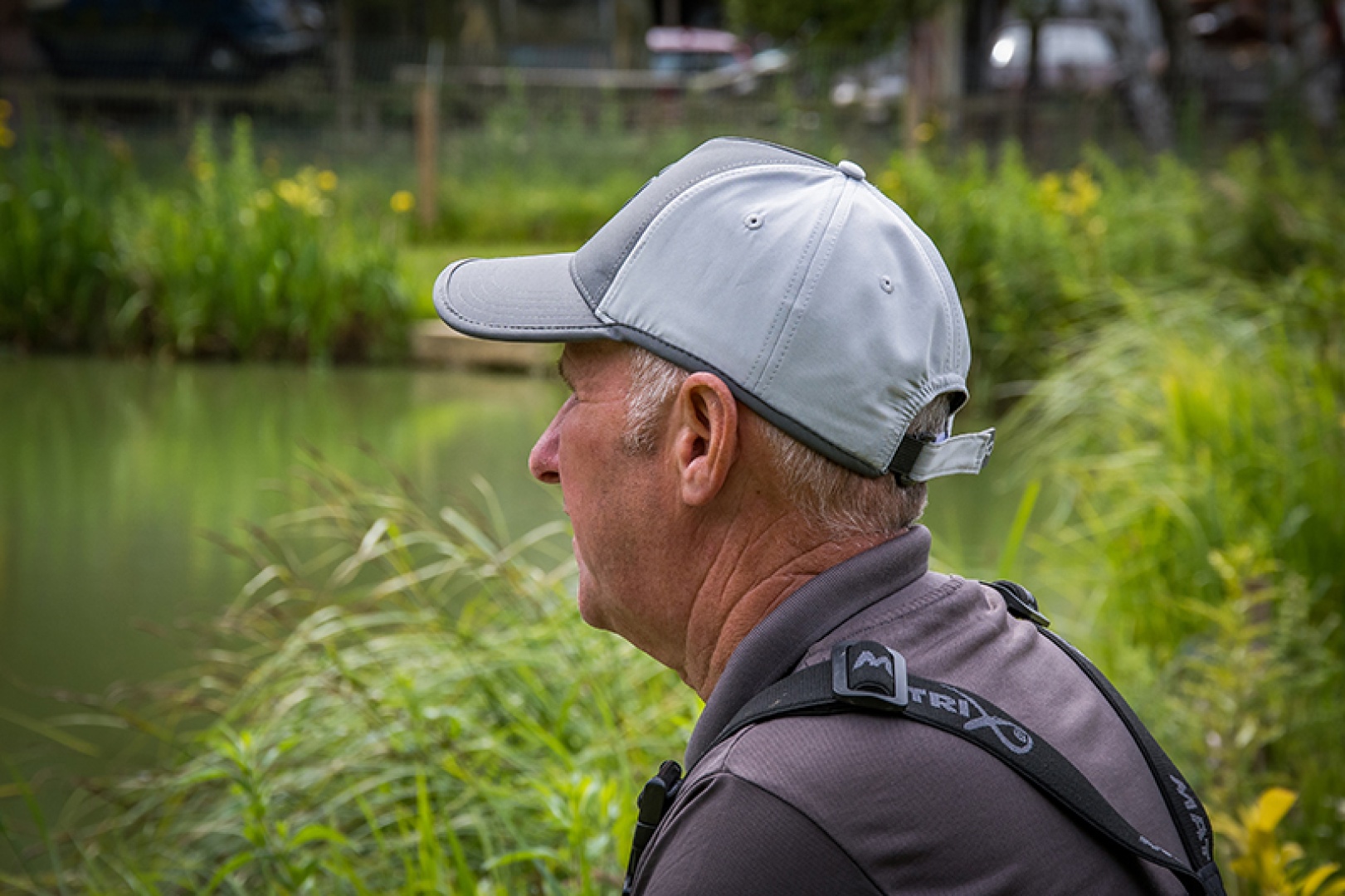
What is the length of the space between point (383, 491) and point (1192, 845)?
340 cm

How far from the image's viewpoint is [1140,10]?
21.0 meters

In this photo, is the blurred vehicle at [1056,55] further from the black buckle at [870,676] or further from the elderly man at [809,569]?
the black buckle at [870,676]

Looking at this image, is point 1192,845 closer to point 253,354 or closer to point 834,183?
point 834,183

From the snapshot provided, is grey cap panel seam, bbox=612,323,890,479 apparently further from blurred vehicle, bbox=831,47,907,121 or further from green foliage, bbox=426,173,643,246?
blurred vehicle, bbox=831,47,907,121

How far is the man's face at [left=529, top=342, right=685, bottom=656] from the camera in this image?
4.22ft

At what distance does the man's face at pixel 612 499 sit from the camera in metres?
1.29

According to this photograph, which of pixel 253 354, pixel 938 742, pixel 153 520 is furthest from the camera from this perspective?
pixel 253 354

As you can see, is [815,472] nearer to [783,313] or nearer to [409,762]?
[783,313]

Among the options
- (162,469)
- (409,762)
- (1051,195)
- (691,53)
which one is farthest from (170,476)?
(691,53)

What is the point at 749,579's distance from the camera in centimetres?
127

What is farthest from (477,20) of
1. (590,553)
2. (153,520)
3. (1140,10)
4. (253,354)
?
(590,553)

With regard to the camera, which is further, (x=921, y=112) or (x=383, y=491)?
(x=921, y=112)

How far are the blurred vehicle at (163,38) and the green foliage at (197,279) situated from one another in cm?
671

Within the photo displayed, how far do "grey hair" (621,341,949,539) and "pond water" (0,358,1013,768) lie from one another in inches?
101
